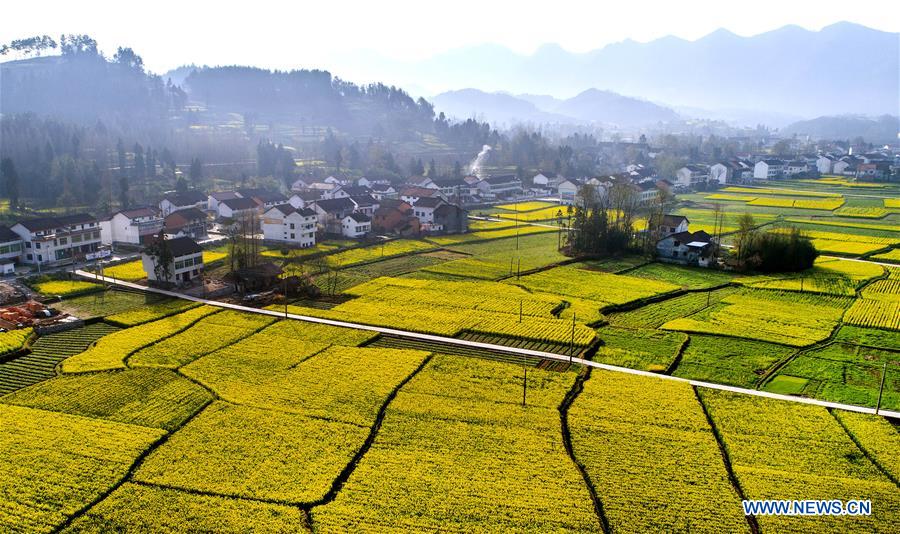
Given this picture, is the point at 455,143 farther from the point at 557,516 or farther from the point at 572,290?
the point at 557,516

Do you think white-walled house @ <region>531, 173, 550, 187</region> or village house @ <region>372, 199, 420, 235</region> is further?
white-walled house @ <region>531, 173, 550, 187</region>

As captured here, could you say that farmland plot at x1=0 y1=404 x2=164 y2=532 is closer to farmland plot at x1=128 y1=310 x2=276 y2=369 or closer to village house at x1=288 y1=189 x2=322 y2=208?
farmland plot at x1=128 y1=310 x2=276 y2=369

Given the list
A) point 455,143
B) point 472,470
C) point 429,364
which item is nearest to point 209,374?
point 429,364

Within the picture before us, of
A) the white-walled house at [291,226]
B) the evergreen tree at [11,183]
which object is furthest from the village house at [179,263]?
the evergreen tree at [11,183]

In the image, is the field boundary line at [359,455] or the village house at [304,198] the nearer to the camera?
the field boundary line at [359,455]

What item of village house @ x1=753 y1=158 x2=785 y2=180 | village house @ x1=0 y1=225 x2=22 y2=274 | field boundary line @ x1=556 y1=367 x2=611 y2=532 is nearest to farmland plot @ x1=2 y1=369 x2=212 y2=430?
field boundary line @ x1=556 y1=367 x2=611 y2=532

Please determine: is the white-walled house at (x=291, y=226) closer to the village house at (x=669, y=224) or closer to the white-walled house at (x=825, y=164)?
the village house at (x=669, y=224)
